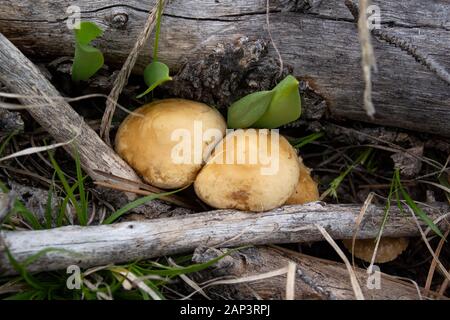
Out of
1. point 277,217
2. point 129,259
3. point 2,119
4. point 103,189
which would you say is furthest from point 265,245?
point 2,119

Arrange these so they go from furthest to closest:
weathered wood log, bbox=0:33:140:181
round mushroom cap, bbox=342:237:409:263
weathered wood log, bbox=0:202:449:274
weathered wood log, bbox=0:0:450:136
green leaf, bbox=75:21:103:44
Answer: round mushroom cap, bbox=342:237:409:263 → weathered wood log, bbox=0:0:450:136 → weathered wood log, bbox=0:33:140:181 → green leaf, bbox=75:21:103:44 → weathered wood log, bbox=0:202:449:274

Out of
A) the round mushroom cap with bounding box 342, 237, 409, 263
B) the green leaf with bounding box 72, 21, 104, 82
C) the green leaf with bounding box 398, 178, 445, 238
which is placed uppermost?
the green leaf with bounding box 72, 21, 104, 82

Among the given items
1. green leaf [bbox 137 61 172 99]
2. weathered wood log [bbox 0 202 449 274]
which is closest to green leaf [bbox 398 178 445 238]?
weathered wood log [bbox 0 202 449 274]

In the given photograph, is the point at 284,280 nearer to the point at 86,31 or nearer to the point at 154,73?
the point at 154,73

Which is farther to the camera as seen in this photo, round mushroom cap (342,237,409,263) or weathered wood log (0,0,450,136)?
round mushroom cap (342,237,409,263)

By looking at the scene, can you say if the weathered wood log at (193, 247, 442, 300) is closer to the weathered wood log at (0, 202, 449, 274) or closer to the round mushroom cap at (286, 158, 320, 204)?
the weathered wood log at (0, 202, 449, 274)

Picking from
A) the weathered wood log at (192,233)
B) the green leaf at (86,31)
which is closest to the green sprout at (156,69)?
the green leaf at (86,31)
